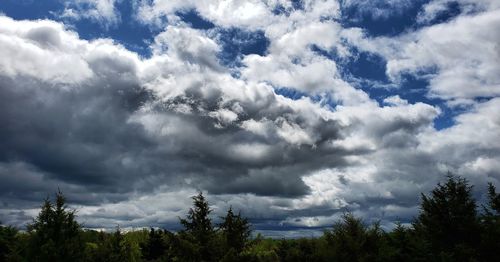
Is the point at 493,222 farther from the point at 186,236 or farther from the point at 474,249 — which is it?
the point at 186,236

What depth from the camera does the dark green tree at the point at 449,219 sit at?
40.4 metres

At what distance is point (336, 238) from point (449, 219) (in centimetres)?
1064

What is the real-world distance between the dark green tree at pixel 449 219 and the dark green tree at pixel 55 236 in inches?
1137

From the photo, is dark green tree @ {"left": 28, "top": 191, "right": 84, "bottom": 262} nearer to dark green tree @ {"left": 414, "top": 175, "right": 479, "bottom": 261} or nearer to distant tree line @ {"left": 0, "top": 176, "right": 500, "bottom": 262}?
distant tree line @ {"left": 0, "top": 176, "right": 500, "bottom": 262}

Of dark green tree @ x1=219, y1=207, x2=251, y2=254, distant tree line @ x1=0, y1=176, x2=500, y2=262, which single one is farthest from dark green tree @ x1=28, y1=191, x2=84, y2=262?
dark green tree @ x1=219, y1=207, x2=251, y2=254

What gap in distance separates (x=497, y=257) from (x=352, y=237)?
1175 cm

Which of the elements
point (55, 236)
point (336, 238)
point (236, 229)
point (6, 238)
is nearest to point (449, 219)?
point (336, 238)

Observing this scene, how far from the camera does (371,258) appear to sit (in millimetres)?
38062

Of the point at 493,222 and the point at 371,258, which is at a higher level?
the point at 493,222

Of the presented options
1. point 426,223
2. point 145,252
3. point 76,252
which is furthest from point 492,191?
point 145,252

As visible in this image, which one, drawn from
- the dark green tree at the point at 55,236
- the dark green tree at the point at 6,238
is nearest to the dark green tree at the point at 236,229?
the dark green tree at the point at 55,236

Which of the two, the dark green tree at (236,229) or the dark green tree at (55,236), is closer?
the dark green tree at (55,236)

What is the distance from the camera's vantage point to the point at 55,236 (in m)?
32.5

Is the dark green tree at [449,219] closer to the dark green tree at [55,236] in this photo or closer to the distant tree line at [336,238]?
the distant tree line at [336,238]
